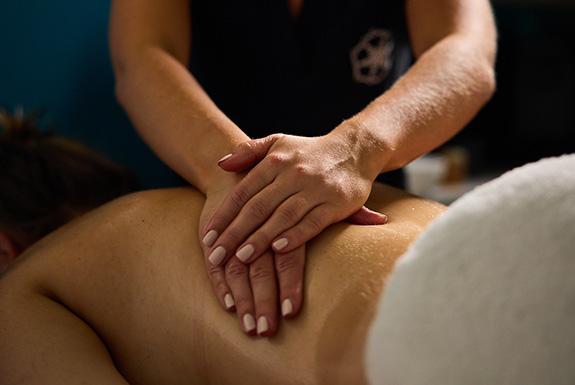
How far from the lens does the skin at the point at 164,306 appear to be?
2.97ft

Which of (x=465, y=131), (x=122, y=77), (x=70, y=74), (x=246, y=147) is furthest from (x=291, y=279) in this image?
(x=465, y=131)

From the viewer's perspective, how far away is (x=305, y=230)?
0.99 meters

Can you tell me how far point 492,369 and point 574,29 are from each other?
4296 millimetres

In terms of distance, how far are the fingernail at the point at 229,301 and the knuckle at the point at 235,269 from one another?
0.03 meters

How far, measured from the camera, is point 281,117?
1.71m

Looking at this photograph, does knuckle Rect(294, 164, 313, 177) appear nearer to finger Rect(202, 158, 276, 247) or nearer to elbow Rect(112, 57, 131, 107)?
finger Rect(202, 158, 276, 247)

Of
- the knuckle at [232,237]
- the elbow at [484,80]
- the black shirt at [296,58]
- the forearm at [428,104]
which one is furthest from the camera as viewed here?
the black shirt at [296,58]

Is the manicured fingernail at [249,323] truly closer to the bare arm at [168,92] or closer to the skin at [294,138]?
the skin at [294,138]

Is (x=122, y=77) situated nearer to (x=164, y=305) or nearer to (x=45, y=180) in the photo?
(x=45, y=180)

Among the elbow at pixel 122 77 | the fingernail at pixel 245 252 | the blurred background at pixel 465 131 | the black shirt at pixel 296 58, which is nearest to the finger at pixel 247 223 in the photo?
the fingernail at pixel 245 252

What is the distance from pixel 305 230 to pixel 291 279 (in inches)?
3.0

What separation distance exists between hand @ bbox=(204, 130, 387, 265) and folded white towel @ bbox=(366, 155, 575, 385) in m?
0.25

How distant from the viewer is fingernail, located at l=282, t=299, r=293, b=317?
36.6 inches

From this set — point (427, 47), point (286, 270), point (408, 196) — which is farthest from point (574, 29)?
point (286, 270)
